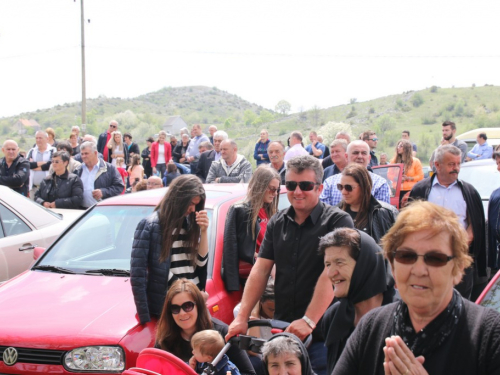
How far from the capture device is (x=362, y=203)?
15.6 ft

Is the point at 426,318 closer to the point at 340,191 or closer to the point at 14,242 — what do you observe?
the point at 340,191

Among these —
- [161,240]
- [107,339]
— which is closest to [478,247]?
[161,240]

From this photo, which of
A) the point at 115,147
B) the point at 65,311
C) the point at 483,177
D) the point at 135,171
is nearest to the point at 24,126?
the point at 115,147

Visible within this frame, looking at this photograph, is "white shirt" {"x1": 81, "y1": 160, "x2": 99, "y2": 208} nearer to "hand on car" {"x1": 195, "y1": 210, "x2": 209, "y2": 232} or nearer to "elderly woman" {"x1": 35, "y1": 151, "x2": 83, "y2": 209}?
"elderly woman" {"x1": 35, "y1": 151, "x2": 83, "y2": 209}

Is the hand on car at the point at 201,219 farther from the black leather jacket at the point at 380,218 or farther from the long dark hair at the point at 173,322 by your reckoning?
the black leather jacket at the point at 380,218

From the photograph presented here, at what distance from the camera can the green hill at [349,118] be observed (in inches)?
2154

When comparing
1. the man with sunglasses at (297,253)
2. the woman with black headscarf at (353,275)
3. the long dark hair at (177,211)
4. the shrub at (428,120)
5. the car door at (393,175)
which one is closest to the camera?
the woman with black headscarf at (353,275)

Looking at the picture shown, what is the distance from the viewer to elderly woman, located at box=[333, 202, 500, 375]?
186 centimetres

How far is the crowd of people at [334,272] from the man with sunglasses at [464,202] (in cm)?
1

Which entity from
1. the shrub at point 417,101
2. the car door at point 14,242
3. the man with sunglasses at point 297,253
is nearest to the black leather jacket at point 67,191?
the car door at point 14,242

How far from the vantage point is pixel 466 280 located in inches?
203

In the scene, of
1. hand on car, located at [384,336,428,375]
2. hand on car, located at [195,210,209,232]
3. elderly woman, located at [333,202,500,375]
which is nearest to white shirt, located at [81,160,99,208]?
hand on car, located at [195,210,209,232]

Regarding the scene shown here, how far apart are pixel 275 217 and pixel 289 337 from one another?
1.03 m

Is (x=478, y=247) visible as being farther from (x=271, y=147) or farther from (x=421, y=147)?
(x=421, y=147)
